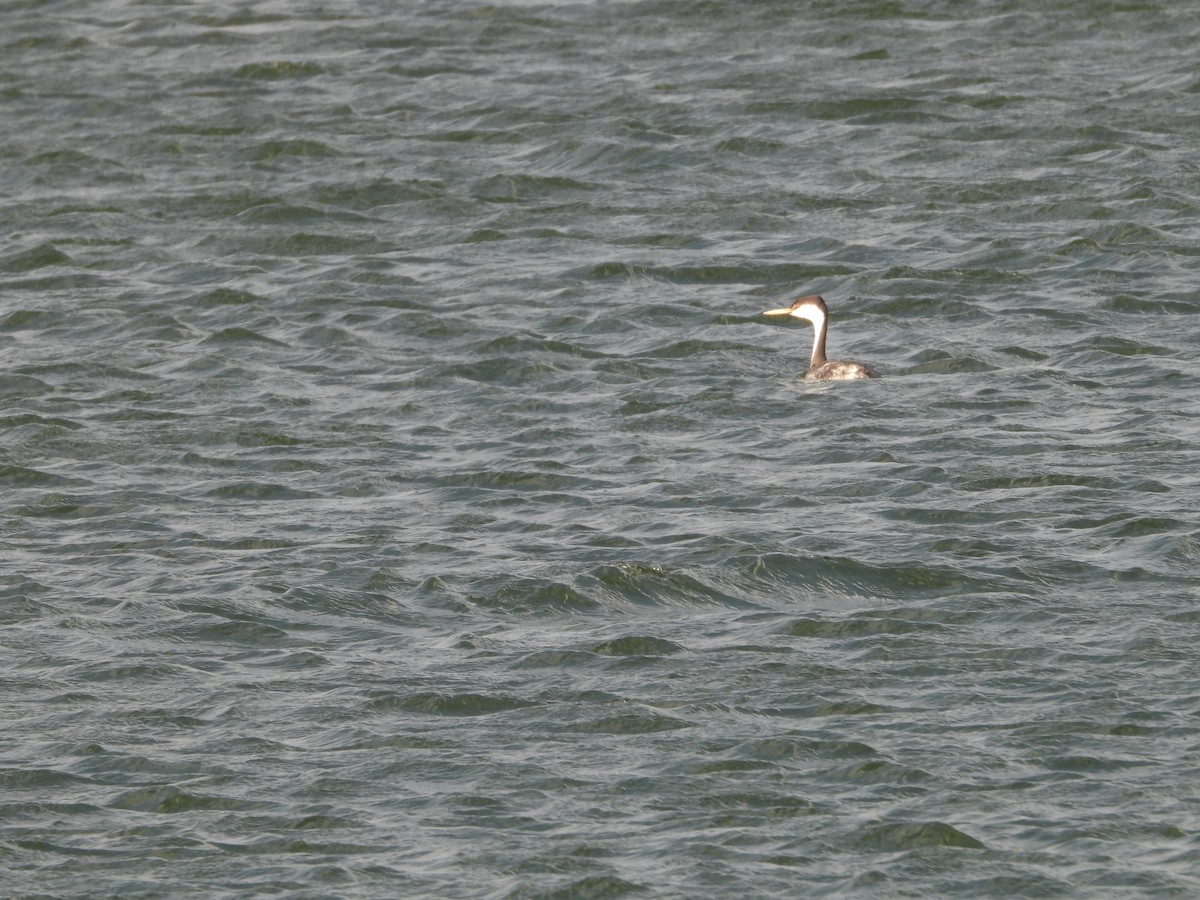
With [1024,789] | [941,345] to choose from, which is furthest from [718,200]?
[1024,789]

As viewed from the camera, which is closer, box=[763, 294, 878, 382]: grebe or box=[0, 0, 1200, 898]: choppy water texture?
box=[0, 0, 1200, 898]: choppy water texture

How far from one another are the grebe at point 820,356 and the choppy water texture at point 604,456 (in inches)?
5.3

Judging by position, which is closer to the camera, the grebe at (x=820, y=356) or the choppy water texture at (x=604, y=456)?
the choppy water texture at (x=604, y=456)

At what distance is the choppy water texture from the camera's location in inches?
433

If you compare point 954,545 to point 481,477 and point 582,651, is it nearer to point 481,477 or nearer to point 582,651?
point 582,651

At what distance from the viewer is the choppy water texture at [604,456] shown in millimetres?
11000

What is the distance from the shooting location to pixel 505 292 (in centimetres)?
2055

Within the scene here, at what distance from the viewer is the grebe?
58.2 feet

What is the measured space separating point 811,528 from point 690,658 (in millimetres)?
2187

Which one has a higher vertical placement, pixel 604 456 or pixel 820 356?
pixel 820 356

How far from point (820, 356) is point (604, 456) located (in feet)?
7.97

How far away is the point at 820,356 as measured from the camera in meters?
18.1

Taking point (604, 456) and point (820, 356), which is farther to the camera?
point (820, 356)

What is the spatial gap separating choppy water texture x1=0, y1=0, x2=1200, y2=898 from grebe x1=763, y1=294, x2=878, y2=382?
0.14 metres
